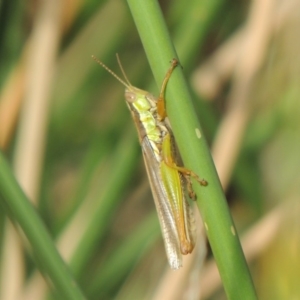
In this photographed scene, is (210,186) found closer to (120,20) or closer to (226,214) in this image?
(226,214)

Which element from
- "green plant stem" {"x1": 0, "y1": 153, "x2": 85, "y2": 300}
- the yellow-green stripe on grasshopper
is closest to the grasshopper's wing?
the yellow-green stripe on grasshopper

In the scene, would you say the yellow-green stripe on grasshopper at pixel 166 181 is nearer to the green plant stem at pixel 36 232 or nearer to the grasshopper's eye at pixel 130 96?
the grasshopper's eye at pixel 130 96

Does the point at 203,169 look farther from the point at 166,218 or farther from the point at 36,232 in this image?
the point at 166,218

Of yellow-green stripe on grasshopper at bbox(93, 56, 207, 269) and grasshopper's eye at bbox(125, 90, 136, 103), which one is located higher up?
grasshopper's eye at bbox(125, 90, 136, 103)

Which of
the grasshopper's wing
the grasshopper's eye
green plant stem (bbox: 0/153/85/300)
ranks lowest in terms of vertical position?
the grasshopper's wing

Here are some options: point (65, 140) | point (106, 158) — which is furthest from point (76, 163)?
point (106, 158)

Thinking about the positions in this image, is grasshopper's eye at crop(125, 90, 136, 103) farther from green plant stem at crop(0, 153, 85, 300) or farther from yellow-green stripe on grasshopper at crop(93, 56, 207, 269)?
green plant stem at crop(0, 153, 85, 300)
